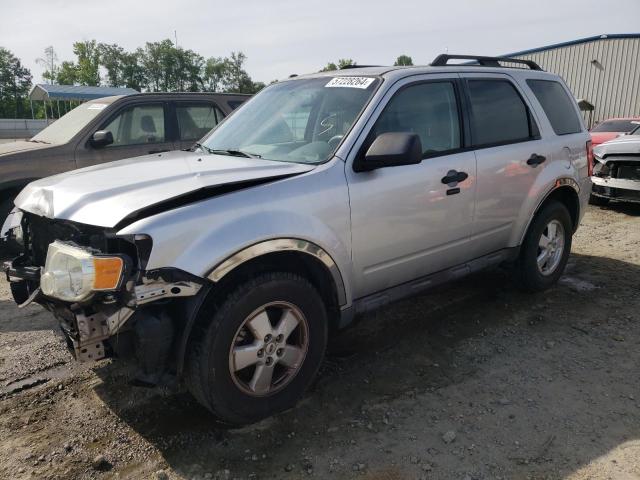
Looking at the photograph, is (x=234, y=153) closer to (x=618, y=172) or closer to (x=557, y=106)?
(x=557, y=106)

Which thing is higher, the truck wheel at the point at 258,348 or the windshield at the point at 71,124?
the windshield at the point at 71,124

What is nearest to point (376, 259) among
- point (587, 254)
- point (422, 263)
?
point (422, 263)

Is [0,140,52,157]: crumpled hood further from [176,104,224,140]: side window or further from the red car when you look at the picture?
the red car

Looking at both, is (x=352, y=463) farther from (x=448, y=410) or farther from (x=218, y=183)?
(x=218, y=183)

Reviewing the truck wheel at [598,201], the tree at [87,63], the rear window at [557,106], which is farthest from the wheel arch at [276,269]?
the tree at [87,63]

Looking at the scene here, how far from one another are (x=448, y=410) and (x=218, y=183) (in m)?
1.82

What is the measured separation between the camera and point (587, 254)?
19.8 feet

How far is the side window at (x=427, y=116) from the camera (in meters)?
3.35

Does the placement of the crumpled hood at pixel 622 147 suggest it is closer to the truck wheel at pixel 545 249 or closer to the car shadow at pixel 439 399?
the truck wheel at pixel 545 249

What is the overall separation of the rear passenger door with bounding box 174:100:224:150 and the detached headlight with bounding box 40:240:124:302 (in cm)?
447

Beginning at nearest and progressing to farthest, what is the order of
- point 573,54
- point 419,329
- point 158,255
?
point 158,255 < point 419,329 < point 573,54

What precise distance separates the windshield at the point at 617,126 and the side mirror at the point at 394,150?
39.2 feet

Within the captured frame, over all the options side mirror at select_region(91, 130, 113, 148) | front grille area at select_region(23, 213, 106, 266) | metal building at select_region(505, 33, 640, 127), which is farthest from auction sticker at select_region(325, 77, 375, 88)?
metal building at select_region(505, 33, 640, 127)

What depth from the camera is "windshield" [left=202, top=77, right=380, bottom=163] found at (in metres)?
3.23
